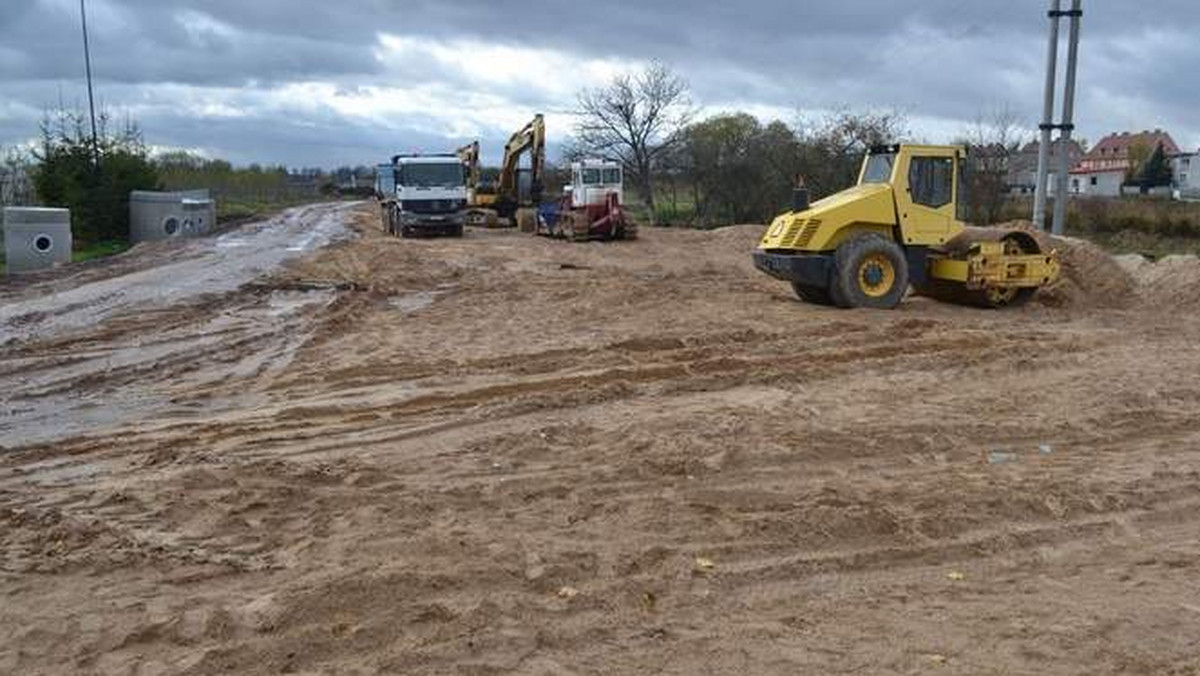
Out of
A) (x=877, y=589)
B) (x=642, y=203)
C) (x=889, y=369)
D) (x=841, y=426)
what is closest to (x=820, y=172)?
(x=642, y=203)

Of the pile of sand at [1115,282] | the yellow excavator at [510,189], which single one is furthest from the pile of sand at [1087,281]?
the yellow excavator at [510,189]

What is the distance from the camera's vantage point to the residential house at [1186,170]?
93412mm

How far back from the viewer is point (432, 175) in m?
33.5

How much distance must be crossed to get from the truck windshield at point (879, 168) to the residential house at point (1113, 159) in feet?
282

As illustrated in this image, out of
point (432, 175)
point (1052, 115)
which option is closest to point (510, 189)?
point (432, 175)

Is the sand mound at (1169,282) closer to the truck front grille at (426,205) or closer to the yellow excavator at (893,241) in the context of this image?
the yellow excavator at (893,241)

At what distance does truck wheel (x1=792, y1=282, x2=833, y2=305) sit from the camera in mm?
16578

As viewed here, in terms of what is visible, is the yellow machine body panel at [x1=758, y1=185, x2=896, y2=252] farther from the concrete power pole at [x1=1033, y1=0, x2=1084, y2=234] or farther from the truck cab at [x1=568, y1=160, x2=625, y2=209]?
the truck cab at [x1=568, y1=160, x2=625, y2=209]

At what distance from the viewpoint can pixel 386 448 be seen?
308 inches

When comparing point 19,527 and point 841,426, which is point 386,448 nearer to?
point 19,527

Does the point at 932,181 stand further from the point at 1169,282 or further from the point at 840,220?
the point at 1169,282

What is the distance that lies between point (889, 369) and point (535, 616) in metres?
7.25

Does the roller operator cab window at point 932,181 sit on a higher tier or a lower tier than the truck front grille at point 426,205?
higher

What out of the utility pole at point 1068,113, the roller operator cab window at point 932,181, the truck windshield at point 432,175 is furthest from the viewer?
the truck windshield at point 432,175
